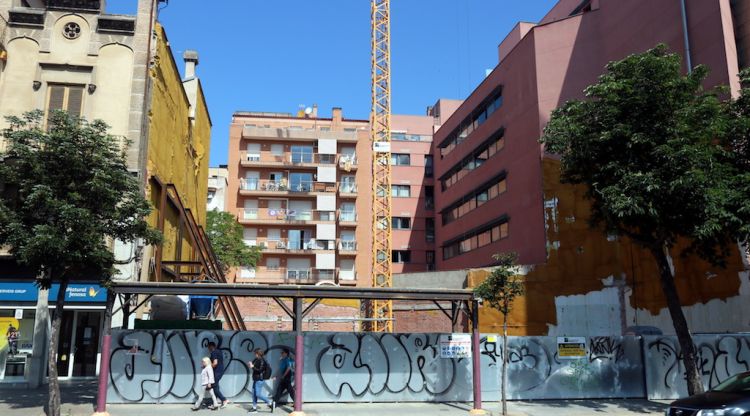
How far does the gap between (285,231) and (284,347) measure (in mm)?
44585

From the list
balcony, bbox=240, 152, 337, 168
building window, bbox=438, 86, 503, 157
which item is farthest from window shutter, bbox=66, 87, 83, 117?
balcony, bbox=240, 152, 337, 168

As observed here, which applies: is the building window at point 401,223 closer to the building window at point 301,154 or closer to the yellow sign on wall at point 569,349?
the building window at point 301,154

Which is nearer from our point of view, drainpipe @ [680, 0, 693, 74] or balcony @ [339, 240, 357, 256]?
drainpipe @ [680, 0, 693, 74]

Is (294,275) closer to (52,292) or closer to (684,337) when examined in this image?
(52,292)

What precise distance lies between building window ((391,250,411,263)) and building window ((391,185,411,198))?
20.0 feet

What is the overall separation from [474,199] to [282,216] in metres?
21.1

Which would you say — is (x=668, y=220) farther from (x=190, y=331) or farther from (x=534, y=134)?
(x=534, y=134)

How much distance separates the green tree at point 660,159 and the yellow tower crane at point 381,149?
3975 cm

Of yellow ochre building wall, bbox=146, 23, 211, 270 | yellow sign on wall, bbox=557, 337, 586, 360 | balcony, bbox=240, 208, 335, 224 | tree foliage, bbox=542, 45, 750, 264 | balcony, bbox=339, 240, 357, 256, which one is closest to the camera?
tree foliage, bbox=542, 45, 750, 264

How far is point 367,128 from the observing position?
7038 cm

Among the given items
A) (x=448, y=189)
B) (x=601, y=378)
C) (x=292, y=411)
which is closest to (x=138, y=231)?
(x=292, y=411)

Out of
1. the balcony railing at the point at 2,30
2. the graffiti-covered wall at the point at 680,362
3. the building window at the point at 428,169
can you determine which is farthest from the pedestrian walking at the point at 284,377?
the building window at the point at 428,169

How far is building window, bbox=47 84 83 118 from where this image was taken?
21656 mm

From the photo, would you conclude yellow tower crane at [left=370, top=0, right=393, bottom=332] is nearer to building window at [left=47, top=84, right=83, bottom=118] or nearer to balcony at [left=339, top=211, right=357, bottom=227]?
balcony at [left=339, top=211, right=357, bottom=227]
